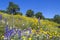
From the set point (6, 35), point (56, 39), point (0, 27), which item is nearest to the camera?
point (6, 35)

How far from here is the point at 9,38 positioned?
4.04 metres

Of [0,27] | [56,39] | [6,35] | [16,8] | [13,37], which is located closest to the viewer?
[6,35]

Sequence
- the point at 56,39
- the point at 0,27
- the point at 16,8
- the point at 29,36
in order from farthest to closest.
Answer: the point at 16,8 < the point at 0,27 < the point at 56,39 < the point at 29,36

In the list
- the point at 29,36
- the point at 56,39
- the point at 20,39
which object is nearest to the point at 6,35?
the point at 20,39

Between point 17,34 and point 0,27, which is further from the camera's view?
point 0,27

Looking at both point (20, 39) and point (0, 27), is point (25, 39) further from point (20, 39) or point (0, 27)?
point (0, 27)

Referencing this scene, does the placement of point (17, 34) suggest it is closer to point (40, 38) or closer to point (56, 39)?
point (40, 38)

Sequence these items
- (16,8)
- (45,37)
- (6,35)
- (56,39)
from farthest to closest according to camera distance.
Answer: (16,8) < (56,39) < (45,37) < (6,35)

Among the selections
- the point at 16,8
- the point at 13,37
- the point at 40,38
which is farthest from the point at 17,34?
the point at 16,8

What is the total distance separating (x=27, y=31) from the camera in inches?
188

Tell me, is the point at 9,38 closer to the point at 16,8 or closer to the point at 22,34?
the point at 22,34

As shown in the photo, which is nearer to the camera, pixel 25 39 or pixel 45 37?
pixel 25 39

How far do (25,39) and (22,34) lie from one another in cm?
14

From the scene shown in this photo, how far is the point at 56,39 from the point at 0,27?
2740 millimetres
